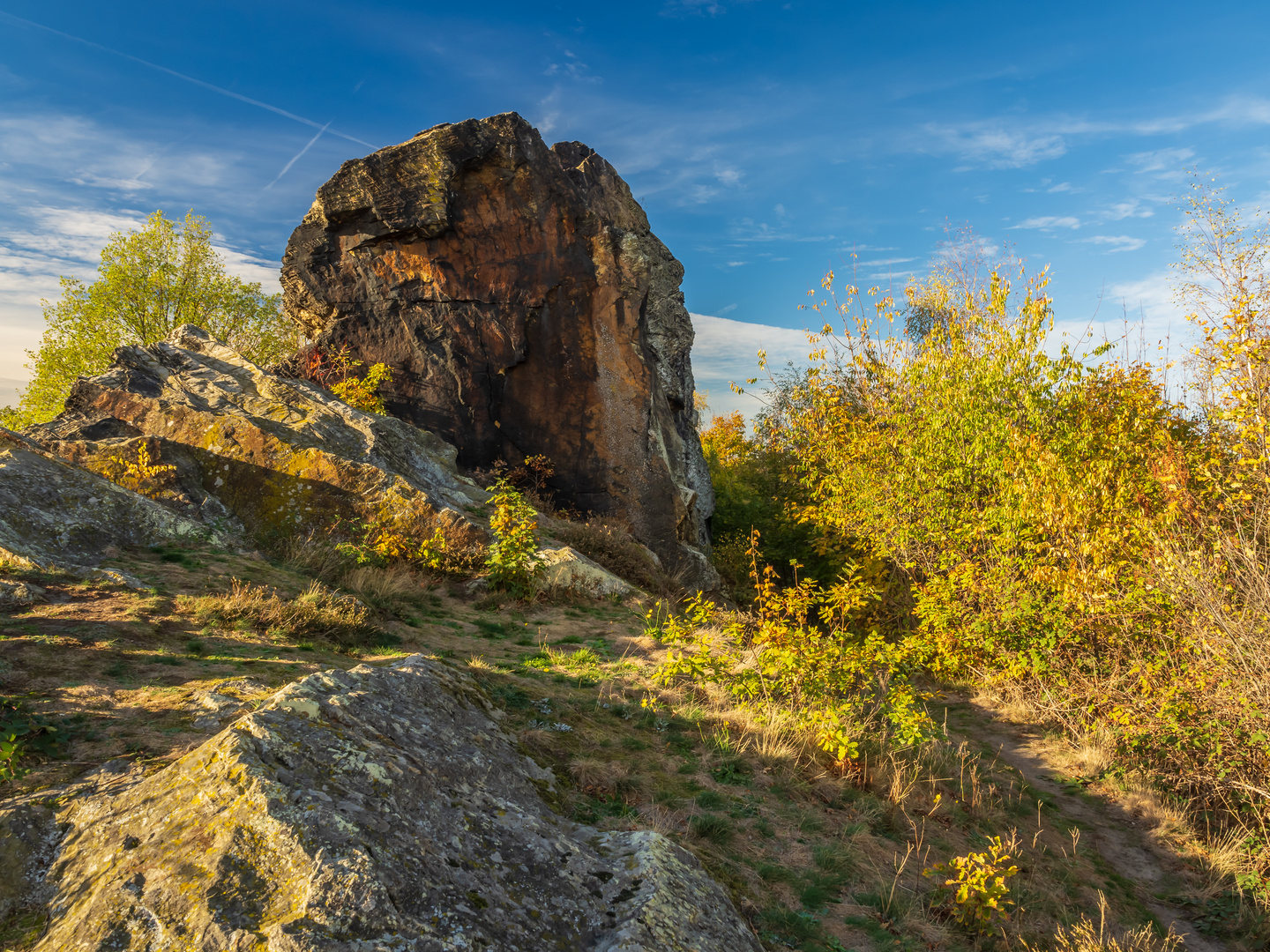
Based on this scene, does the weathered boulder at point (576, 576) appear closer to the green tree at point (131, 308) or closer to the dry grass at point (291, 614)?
the dry grass at point (291, 614)

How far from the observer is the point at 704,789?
17.0 ft

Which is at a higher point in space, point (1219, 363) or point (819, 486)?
point (1219, 363)

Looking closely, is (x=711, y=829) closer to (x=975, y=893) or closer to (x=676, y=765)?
(x=676, y=765)

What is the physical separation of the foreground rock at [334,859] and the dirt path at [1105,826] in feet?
17.4

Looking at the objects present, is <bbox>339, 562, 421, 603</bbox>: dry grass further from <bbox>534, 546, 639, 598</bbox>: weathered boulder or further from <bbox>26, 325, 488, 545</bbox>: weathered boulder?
<bbox>534, 546, 639, 598</bbox>: weathered boulder

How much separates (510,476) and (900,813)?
42.5 feet

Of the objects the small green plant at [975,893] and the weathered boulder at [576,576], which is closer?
the small green plant at [975,893]

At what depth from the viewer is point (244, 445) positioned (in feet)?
35.3

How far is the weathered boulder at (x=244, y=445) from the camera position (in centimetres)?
1007

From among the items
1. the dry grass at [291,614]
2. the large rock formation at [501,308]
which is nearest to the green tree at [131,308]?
the large rock formation at [501,308]

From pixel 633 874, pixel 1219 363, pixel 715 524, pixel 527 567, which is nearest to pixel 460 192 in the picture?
pixel 527 567

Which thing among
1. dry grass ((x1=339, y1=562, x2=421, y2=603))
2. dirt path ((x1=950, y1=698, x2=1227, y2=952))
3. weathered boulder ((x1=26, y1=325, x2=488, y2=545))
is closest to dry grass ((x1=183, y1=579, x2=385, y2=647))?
dry grass ((x1=339, y1=562, x2=421, y2=603))

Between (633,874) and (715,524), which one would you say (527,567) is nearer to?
(633,874)

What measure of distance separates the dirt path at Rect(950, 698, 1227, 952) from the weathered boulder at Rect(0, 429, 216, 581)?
9939 millimetres
